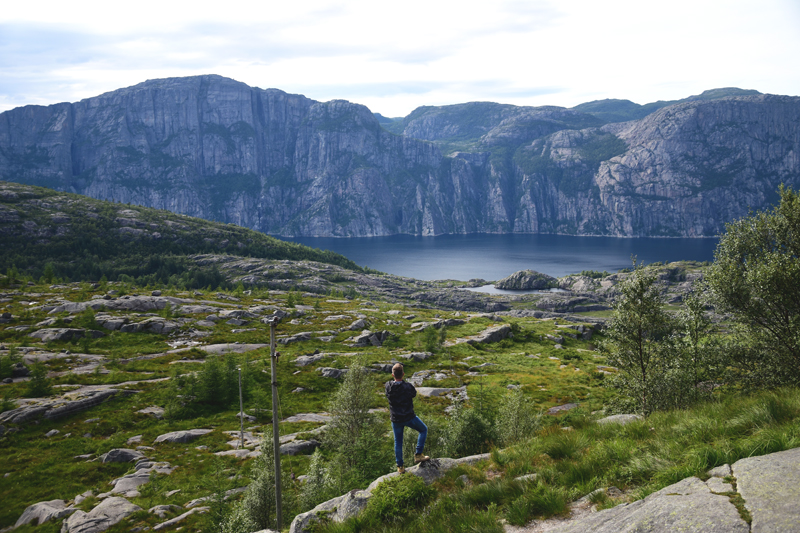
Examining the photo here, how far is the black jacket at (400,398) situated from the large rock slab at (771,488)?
27.9 feet

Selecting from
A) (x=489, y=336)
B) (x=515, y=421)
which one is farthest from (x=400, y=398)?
(x=489, y=336)

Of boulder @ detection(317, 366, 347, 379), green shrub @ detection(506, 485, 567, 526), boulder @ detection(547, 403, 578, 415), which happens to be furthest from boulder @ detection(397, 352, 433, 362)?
green shrub @ detection(506, 485, 567, 526)

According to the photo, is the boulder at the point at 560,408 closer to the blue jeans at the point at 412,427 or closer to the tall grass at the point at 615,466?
the tall grass at the point at 615,466

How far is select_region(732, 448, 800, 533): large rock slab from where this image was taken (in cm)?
631

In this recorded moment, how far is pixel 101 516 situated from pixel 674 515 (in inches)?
1232

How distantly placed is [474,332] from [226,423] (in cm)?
6548

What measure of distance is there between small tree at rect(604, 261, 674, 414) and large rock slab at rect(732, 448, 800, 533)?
17850 mm

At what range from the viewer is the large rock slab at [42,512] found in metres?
24.4

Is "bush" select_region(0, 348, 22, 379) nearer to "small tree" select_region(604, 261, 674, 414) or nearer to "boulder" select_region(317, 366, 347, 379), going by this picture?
"boulder" select_region(317, 366, 347, 379)

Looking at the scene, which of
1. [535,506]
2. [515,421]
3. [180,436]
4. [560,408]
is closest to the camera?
[535,506]

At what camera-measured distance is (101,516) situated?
2409 centimetres

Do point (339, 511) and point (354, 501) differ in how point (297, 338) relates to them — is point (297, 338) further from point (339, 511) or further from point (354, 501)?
point (354, 501)

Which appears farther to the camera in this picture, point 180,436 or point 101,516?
point 180,436

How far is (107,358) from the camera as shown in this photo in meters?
60.6
